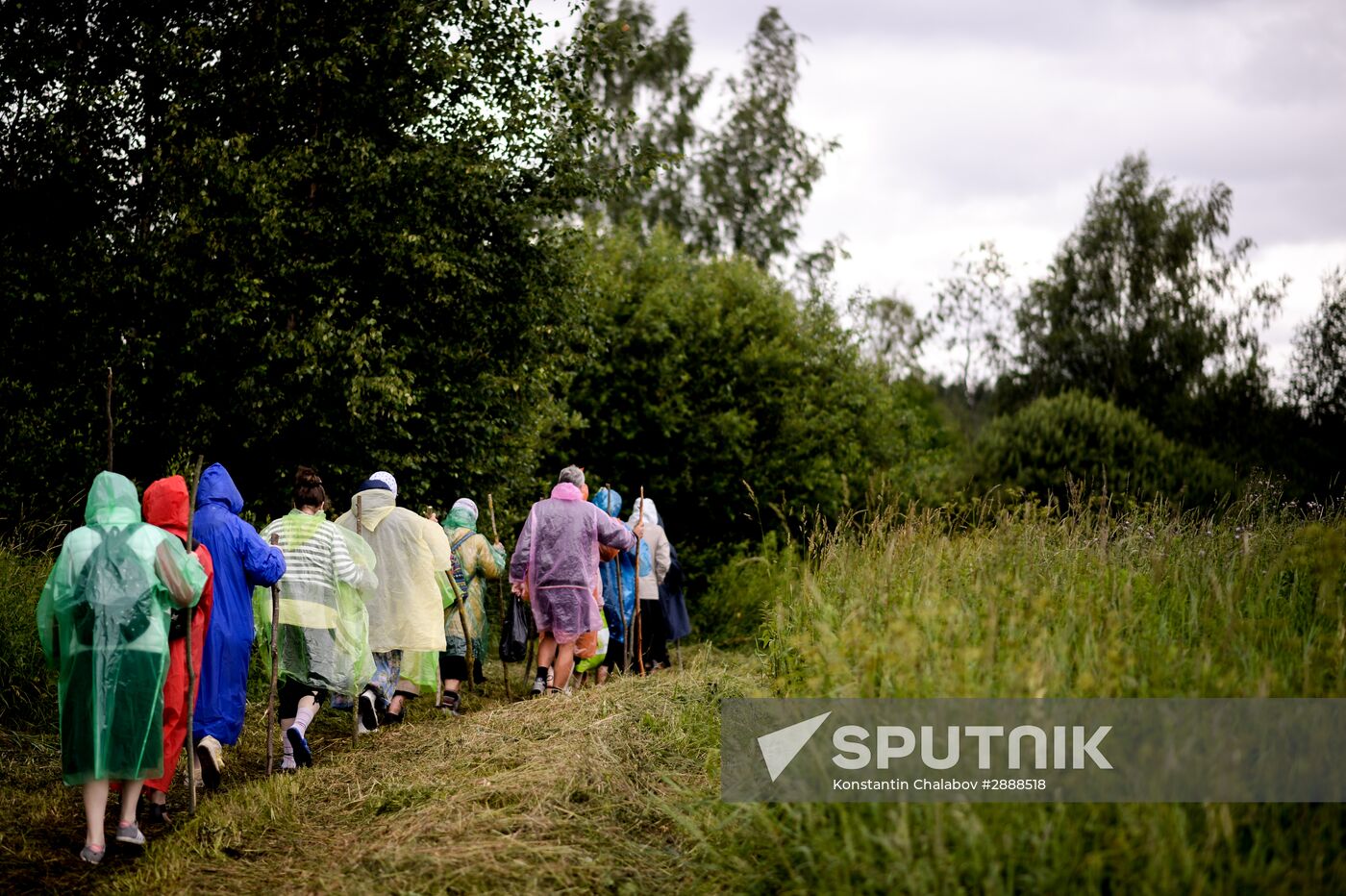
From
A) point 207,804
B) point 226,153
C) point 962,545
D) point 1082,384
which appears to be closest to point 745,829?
point 962,545

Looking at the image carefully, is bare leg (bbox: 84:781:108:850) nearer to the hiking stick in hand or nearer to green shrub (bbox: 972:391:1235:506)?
the hiking stick in hand

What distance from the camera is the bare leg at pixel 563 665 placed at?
390 inches

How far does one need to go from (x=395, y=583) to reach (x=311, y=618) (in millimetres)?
1317

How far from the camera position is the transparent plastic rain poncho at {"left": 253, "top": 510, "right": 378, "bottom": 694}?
7711 millimetres

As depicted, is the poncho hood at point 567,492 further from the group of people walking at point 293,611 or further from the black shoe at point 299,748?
the black shoe at point 299,748

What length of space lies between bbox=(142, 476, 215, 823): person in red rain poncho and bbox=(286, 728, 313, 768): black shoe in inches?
38.9

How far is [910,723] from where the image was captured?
4605 millimetres

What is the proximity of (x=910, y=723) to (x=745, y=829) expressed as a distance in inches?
32.9

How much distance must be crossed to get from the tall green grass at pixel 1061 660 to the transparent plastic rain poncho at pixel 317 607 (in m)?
2.89

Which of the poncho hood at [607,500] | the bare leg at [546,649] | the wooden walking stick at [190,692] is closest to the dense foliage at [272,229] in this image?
the poncho hood at [607,500]

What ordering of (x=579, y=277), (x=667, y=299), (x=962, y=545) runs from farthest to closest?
(x=667, y=299)
(x=579, y=277)
(x=962, y=545)

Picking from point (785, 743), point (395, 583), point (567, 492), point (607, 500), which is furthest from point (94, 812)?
point (607, 500)

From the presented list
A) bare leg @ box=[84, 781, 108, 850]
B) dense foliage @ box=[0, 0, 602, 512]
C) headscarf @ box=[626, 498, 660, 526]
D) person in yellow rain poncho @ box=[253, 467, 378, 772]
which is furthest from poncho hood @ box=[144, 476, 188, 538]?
headscarf @ box=[626, 498, 660, 526]

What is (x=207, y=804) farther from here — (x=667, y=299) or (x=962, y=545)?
(x=667, y=299)
